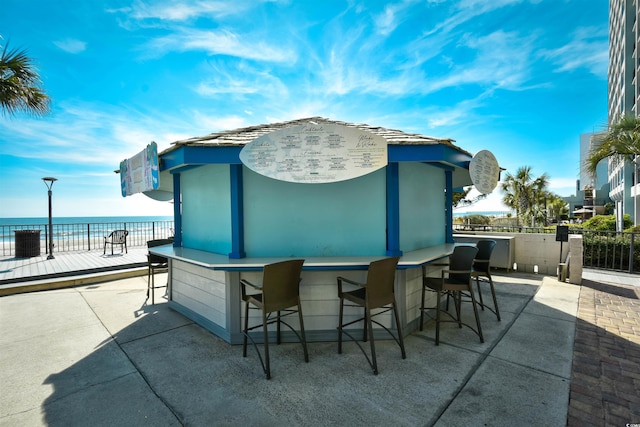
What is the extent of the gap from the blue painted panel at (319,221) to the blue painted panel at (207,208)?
0.53 m

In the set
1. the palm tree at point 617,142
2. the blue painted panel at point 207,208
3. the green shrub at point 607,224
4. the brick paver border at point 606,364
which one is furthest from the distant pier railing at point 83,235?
the green shrub at point 607,224

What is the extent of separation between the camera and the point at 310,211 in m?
3.66

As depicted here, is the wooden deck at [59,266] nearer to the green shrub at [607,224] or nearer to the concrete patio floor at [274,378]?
the concrete patio floor at [274,378]

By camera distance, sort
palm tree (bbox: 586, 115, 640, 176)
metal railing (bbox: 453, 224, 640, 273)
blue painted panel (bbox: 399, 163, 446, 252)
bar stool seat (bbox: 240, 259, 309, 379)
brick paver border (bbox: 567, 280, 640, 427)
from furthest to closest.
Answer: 1. palm tree (bbox: 586, 115, 640, 176)
2. metal railing (bbox: 453, 224, 640, 273)
3. blue painted panel (bbox: 399, 163, 446, 252)
4. bar stool seat (bbox: 240, 259, 309, 379)
5. brick paver border (bbox: 567, 280, 640, 427)

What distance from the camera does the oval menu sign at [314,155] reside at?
9.96 ft

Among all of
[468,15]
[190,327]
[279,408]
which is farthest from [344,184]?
[468,15]

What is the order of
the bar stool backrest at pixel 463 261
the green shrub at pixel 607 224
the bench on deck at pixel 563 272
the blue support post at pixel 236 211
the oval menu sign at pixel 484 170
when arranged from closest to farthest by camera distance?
the bar stool backrest at pixel 463 261
the blue support post at pixel 236 211
the oval menu sign at pixel 484 170
the bench on deck at pixel 563 272
the green shrub at pixel 607 224

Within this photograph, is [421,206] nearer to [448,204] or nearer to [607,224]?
[448,204]

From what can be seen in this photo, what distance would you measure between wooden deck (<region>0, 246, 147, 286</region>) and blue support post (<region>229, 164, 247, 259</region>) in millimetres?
5849

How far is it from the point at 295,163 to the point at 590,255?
8.79 m

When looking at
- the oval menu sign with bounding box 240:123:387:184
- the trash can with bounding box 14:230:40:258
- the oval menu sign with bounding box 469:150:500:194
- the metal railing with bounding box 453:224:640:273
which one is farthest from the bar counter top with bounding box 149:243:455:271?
the trash can with bounding box 14:230:40:258

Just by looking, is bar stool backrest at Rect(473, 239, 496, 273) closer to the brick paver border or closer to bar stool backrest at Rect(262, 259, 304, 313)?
the brick paver border

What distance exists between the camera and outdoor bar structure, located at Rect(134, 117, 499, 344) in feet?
10.0

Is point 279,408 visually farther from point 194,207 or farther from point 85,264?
point 85,264
